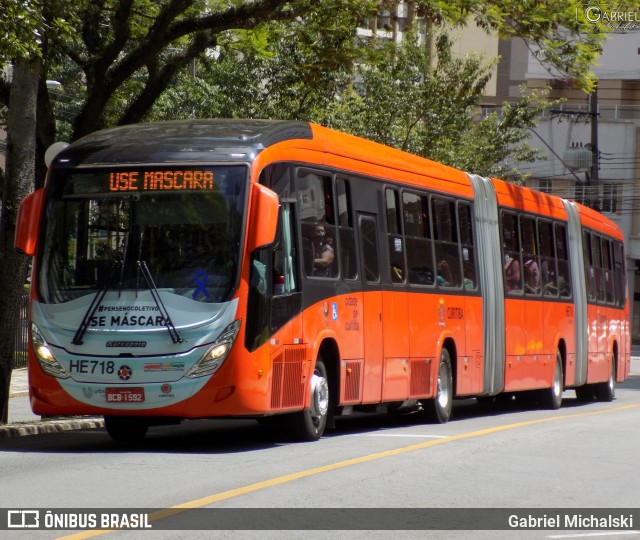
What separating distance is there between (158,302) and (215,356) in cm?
73

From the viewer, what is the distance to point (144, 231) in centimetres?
1298

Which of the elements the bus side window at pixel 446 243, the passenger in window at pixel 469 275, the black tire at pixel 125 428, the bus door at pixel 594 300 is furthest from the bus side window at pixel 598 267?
the black tire at pixel 125 428

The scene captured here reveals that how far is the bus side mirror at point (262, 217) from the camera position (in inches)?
501

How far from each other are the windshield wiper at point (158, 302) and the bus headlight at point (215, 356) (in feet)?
0.91

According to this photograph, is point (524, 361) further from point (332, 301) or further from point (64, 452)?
point (64, 452)

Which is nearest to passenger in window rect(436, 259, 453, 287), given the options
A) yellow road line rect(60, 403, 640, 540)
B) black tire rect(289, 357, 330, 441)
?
yellow road line rect(60, 403, 640, 540)

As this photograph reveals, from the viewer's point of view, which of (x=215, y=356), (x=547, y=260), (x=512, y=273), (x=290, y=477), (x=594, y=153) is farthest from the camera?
(x=594, y=153)

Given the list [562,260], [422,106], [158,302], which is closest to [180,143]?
[158,302]

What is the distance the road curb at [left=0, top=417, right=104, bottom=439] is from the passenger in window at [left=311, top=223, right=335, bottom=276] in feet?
13.3

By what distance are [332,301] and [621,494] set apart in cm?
482

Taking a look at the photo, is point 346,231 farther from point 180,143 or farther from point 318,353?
point 180,143

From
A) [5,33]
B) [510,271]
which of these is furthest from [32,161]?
[510,271]

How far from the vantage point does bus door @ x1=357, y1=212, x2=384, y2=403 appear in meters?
15.5

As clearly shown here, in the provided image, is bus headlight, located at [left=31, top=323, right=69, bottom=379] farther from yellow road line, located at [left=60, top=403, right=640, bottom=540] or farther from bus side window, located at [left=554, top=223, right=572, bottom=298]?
bus side window, located at [left=554, top=223, right=572, bottom=298]
